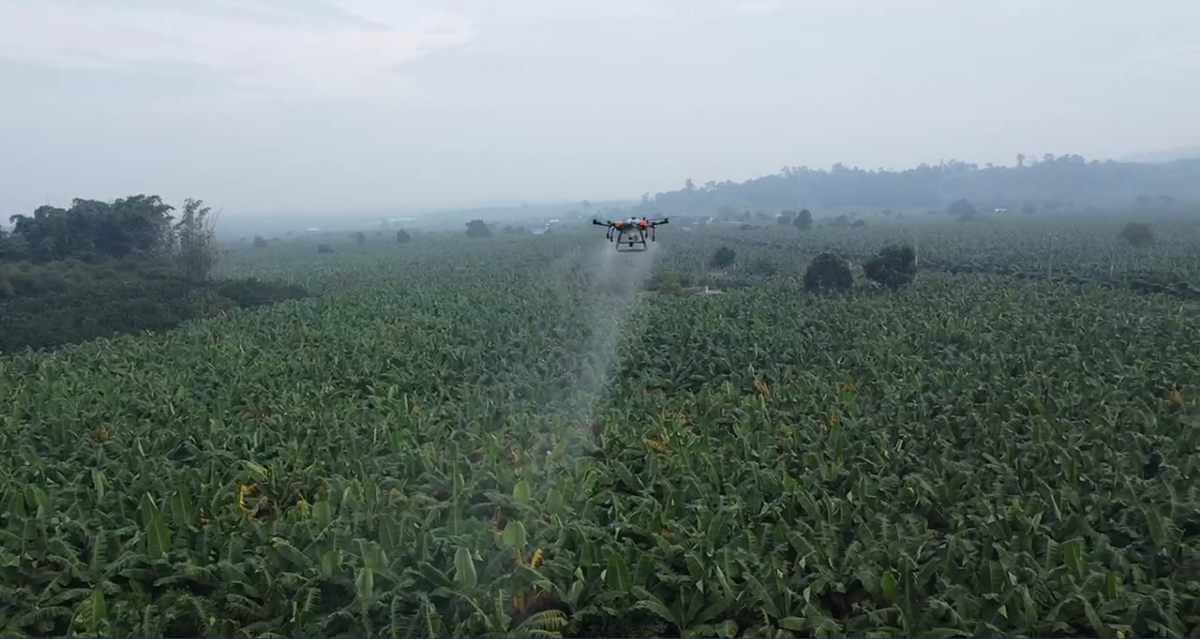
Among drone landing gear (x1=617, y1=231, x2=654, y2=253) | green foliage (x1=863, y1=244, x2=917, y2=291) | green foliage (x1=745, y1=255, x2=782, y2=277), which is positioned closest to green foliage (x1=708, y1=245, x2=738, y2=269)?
green foliage (x1=745, y1=255, x2=782, y2=277)

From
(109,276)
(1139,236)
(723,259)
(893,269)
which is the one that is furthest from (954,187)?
(109,276)

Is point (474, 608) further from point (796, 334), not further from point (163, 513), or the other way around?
point (796, 334)

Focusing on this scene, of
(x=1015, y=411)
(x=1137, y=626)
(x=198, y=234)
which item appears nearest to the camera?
(x=1137, y=626)

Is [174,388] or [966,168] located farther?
[966,168]

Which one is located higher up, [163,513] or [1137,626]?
[163,513]

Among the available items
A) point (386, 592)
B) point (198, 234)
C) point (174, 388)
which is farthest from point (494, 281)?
point (386, 592)

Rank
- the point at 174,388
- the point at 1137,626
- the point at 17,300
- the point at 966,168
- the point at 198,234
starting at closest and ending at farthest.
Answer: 1. the point at 1137,626
2. the point at 174,388
3. the point at 17,300
4. the point at 198,234
5. the point at 966,168

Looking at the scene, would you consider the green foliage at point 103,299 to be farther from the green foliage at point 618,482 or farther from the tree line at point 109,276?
the green foliage at point 618,482
